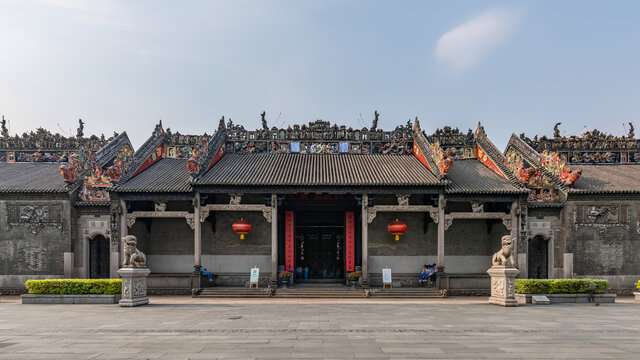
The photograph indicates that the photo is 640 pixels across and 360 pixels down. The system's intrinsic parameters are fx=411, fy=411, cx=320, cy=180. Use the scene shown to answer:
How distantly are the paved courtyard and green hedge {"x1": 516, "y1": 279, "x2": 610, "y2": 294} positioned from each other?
3.06ft

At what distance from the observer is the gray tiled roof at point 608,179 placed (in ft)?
60.0

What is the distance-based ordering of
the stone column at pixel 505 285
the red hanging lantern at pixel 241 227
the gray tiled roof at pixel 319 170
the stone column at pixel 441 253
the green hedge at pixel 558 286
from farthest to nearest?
the red hanging lantern at pixel 241 227, the gray tiled roof at pixel 319 170, the stone column at pixel 441 253, the green hedge at pixel 558 286, the stone column at pixel 505 285

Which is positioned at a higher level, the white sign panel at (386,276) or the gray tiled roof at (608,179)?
the gray tiled roof at (608,179)

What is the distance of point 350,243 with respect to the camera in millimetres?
20500

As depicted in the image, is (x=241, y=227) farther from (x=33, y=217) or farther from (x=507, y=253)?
(x=507, y=253)

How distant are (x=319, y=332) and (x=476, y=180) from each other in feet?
42.5

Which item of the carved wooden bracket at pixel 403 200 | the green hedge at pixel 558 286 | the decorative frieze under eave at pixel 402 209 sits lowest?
the green hedge at pixel 558 286

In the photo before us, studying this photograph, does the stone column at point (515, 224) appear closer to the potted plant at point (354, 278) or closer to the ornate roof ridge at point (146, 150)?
the potted plant at point (354, 278)

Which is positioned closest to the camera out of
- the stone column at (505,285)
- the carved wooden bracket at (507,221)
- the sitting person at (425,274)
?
the stone column at (505,285)

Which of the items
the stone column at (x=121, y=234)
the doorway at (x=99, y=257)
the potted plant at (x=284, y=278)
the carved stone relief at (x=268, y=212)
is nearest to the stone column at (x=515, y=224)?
the potted plant at (x=284, y=278)

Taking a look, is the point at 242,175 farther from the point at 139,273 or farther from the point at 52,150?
the point at 52,150

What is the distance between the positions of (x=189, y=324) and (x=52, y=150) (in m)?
18.0

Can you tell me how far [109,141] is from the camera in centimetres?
2188

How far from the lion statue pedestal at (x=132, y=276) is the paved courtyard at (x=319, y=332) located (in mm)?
616
